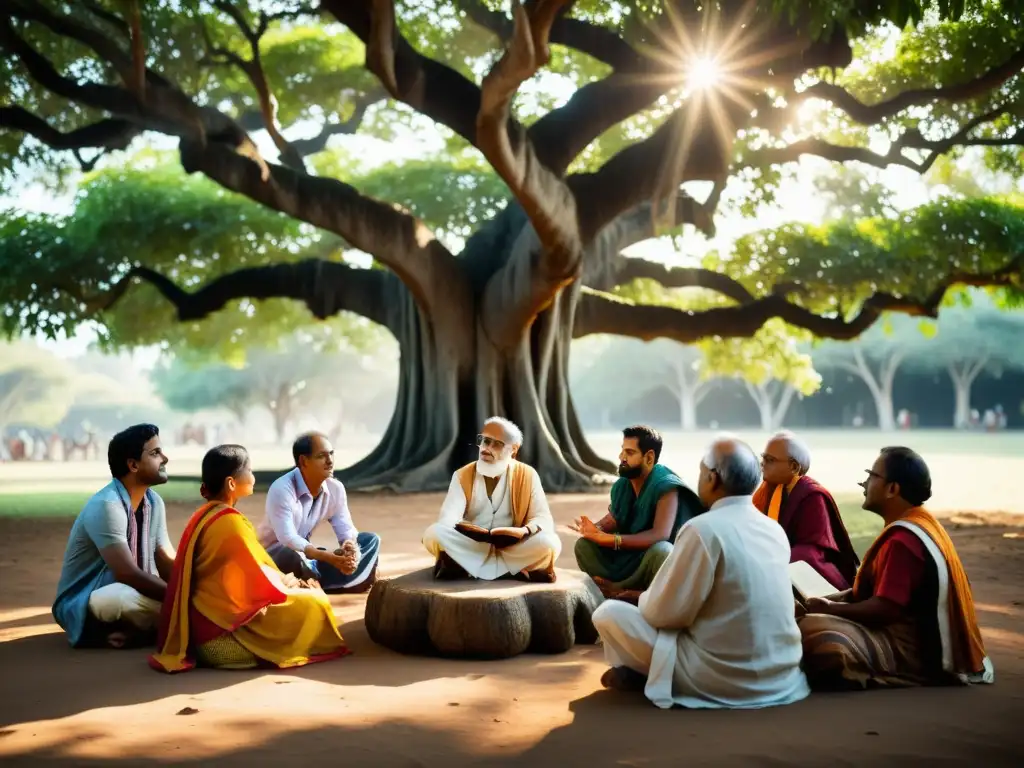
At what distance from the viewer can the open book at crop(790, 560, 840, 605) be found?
5.33 metres

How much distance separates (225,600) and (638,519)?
2347 millimetres

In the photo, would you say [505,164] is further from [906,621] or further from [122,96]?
[906,621]

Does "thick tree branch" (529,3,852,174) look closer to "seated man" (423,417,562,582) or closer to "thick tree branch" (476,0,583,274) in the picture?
"thick tree branch" (476,0,583,274)

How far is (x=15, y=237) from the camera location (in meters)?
19.5

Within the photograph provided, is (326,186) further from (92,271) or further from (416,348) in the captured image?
(92,271)

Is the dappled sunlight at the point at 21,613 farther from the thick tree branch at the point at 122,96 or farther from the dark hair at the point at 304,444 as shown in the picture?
the thick tree branch at the point at 122,96

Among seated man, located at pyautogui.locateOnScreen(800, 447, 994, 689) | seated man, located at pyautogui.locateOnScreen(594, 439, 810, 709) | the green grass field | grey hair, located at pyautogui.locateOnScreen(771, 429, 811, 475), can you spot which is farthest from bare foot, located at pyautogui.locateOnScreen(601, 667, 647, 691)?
the green grass field

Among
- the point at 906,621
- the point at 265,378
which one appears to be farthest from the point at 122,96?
the point at 265,378

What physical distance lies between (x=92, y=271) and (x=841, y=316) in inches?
558

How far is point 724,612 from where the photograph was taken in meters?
4.35

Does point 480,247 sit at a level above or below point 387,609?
above

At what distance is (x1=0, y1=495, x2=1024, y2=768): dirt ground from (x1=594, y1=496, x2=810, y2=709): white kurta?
0.13 meters

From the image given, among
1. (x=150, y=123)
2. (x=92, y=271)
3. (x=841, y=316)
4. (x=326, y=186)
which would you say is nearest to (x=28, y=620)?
(x=150, y=123)

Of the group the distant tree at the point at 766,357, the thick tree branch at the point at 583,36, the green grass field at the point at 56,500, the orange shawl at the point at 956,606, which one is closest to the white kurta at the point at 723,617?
the orange shawl at the point at 956,606
